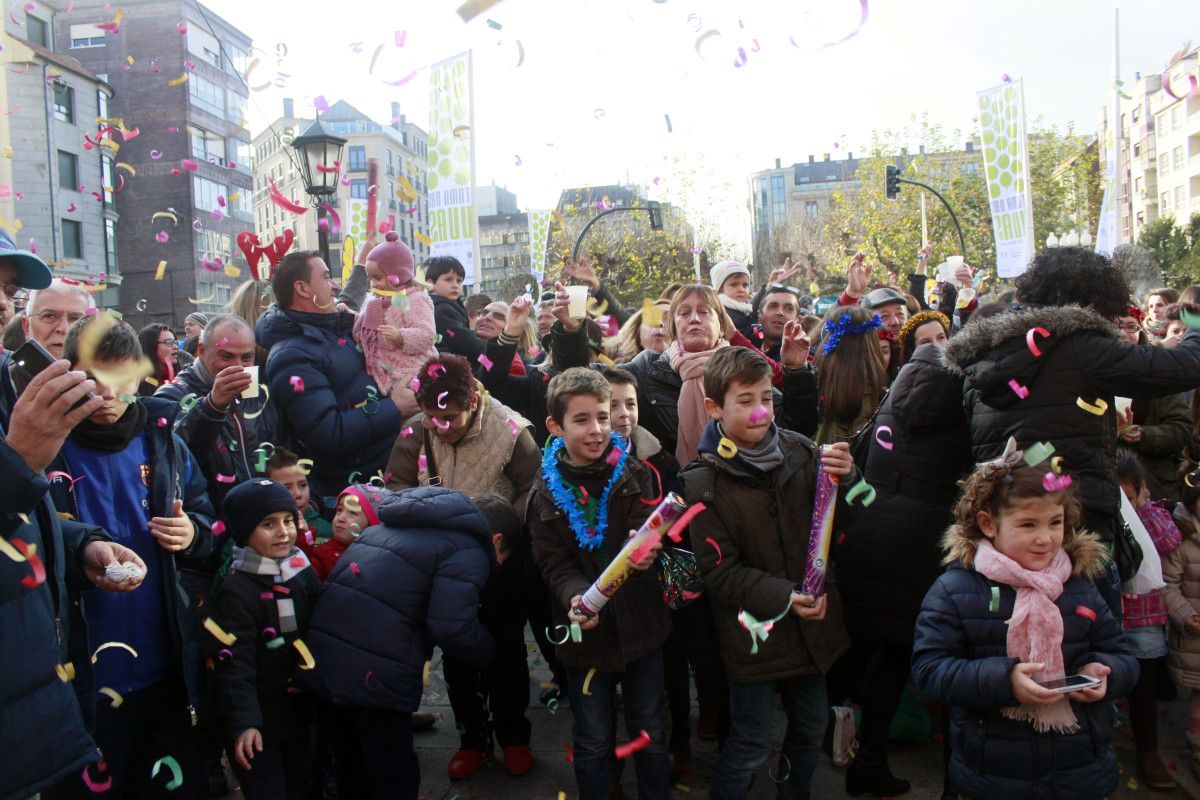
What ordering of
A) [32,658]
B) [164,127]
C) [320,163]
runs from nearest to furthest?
[32,658] → [320,163] → [164,127]

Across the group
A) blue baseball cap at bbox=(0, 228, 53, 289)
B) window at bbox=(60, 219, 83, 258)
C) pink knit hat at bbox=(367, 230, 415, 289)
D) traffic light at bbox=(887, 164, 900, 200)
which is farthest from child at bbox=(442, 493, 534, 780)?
window at bbox=(60, 219, 83, 258)

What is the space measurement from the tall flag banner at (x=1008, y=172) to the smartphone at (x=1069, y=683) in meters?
9.02

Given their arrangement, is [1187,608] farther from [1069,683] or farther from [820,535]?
[820,535]

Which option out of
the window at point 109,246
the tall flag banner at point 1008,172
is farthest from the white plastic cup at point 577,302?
the window at point 109,246

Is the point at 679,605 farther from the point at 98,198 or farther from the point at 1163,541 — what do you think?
the point at 98,198

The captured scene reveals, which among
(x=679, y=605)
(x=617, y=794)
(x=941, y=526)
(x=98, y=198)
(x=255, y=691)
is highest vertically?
(x=98, y=198)

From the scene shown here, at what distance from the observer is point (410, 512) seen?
343 cm

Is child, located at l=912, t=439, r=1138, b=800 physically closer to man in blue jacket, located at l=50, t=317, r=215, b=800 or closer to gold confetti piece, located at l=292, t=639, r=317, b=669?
gold confetti piece, located at l=292, t=639, r=317, b=669

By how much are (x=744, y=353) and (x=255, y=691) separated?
230cm

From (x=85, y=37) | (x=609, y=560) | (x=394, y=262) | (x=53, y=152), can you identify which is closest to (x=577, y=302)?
(x=394, y=262)

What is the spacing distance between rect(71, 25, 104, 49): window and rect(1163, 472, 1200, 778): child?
48.5m

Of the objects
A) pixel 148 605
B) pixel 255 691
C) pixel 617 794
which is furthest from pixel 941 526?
pixel 148 605

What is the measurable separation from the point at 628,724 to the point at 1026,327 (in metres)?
2.14

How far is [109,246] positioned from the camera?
36312mm
